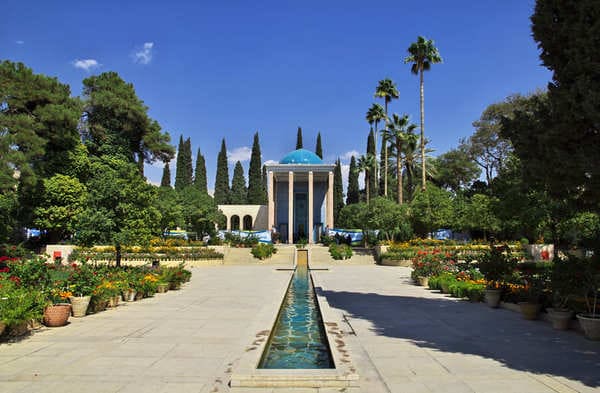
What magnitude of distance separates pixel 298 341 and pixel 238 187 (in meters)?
57.2

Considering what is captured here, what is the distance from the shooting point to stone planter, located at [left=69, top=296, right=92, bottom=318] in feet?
30.9

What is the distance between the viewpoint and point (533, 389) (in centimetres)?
489

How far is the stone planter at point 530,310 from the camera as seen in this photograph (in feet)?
29.8

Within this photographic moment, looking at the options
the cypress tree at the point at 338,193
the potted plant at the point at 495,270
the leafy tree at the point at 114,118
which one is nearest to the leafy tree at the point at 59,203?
the leafy tree at the point at 114,118

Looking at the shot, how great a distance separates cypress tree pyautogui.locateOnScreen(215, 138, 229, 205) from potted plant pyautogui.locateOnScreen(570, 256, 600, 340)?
2184 inches

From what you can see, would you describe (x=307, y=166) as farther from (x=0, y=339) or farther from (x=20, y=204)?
(x=0, y=339)

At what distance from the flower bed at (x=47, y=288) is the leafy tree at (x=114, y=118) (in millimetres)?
22991

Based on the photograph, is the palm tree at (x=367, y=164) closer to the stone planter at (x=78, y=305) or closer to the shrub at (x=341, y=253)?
the shrub at (x=341, y=253)

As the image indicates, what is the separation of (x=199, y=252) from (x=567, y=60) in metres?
24.2

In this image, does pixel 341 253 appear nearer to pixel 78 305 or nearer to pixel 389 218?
pixel 389 218

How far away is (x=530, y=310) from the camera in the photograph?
911cm

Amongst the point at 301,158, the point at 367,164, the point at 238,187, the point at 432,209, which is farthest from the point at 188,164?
the point at 432,209

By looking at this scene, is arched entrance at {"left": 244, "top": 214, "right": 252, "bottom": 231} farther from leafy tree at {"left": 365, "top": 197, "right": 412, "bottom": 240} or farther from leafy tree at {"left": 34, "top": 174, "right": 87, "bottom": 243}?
leafy tree at {"left": 34, "top": 174, "right": 87, "bottom": 243}

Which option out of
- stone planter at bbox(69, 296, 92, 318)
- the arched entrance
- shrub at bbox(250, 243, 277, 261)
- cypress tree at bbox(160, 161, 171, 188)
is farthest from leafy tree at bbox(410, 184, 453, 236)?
cypress tree at bbox(160, 161, 171, 188)
